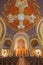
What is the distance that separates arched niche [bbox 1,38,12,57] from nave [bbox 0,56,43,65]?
978 mm

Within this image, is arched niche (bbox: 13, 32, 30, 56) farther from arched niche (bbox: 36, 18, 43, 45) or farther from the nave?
the nave

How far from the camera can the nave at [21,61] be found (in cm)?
1252

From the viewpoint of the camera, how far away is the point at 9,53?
44.6ft

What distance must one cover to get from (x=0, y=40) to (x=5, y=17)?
1715 mm

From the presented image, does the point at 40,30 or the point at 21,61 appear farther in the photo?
the point at 40,30

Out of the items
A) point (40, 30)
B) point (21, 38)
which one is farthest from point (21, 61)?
point (40, 30)

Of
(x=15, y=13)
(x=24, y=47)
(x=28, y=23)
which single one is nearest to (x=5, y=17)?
(x=15, y=13)

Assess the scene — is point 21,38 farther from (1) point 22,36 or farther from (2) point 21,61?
(2) point 21,61

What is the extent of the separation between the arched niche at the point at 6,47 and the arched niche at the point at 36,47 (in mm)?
1560

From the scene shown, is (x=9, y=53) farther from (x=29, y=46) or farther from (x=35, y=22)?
(x=35, y=22)

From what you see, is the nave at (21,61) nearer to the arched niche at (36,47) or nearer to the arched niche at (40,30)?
the arched niche at (36,47)

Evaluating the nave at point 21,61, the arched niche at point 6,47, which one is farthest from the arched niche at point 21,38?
the nave at point 21,61

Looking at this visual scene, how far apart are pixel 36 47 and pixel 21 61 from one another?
5.63ft

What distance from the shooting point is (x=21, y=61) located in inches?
500
